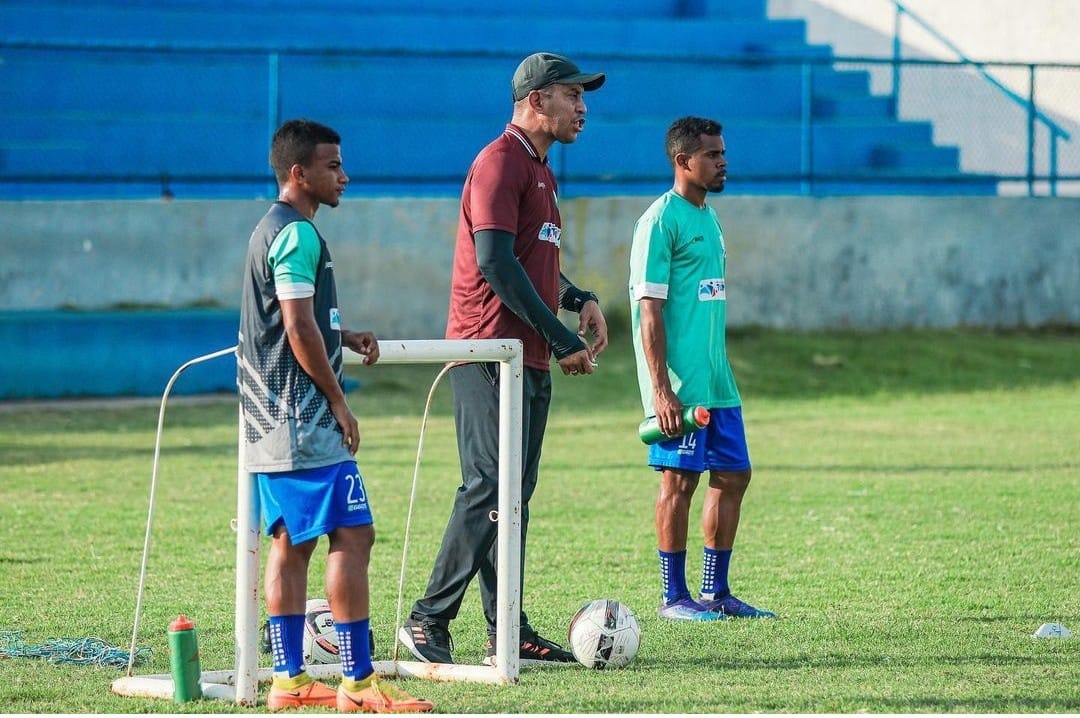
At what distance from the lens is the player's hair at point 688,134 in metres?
6.88

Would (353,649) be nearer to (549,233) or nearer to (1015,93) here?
(549,233)

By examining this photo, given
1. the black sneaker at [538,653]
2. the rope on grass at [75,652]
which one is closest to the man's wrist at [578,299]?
the black sneaker at [538,653]

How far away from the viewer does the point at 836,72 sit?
21.8 m

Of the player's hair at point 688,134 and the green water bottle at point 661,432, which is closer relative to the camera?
the green water bottle at point 661,432

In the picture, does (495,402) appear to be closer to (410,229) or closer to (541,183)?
(541,183)

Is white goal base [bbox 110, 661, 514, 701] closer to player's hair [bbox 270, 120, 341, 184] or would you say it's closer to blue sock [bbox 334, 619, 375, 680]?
blue sock [bbox 334, 619, 375, 680]

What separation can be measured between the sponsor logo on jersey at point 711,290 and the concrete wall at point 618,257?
9.73 meters

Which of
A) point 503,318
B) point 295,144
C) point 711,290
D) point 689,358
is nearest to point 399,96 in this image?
point 711,290

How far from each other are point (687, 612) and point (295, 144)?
2673 mm

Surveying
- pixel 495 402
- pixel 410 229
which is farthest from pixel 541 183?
pixel 410 229

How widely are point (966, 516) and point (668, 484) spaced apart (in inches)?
115

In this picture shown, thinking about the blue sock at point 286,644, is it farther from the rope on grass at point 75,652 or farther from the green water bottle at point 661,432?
the green water bottle at point 661,432

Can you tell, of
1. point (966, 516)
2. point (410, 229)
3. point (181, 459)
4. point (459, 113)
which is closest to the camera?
point (966, 516)

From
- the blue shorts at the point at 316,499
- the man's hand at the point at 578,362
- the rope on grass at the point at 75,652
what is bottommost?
the rope on grass at the point at 75,652
